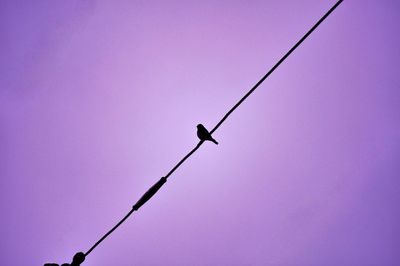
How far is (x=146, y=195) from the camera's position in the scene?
175 inches

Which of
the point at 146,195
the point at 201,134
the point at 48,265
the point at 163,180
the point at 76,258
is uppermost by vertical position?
the point at 201,134

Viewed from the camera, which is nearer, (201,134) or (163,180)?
(163,180)

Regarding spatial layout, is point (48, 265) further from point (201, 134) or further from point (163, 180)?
Result: point (201, 134)

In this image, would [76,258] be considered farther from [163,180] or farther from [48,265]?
[163,180]

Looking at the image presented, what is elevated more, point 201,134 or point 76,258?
point 201,134

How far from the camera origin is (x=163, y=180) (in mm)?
4504

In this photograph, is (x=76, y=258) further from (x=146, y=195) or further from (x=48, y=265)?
(x=146, y=195)

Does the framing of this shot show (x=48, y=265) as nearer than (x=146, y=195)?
No

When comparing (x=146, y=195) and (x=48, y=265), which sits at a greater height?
(x=146, y=195)

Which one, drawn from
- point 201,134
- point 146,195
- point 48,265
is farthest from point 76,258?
point 201,134

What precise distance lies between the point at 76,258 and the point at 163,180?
1823 mm

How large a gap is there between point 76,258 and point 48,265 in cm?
49

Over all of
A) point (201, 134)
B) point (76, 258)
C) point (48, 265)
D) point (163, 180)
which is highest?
point (201, 134)

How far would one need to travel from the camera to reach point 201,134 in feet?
16.6
